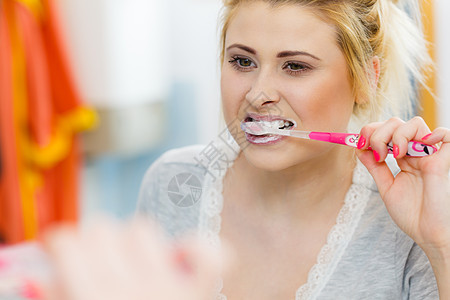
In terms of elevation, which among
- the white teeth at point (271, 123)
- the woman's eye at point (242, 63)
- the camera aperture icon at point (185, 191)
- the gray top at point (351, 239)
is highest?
the woman's eye at point (242, 63)

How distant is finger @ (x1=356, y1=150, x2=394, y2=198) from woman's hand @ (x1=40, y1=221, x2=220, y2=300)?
485 mm

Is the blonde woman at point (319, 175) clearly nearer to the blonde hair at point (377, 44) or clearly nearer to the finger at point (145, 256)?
the blonde hair at point (377, 44)

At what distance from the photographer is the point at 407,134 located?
660mm

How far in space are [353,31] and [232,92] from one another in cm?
17

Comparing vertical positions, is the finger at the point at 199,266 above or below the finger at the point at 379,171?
above

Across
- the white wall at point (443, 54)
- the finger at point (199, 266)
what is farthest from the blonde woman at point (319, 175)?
the white wall at point (443, 54)

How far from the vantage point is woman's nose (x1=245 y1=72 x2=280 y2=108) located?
696 mm

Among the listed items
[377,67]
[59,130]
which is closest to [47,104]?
[59,130]

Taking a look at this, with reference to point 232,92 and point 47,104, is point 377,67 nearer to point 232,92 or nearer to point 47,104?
point 232,92

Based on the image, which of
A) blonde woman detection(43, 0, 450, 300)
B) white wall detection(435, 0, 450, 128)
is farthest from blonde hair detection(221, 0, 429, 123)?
white wall detection(435, 0, 450, 128)

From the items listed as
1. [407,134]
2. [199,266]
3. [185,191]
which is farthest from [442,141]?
[199,266]

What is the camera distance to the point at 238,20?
0.73m

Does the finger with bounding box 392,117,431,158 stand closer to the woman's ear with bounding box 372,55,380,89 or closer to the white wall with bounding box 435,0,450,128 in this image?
the woman's ear with bounding box 372,55,380,89

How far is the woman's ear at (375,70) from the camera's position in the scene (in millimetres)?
788
